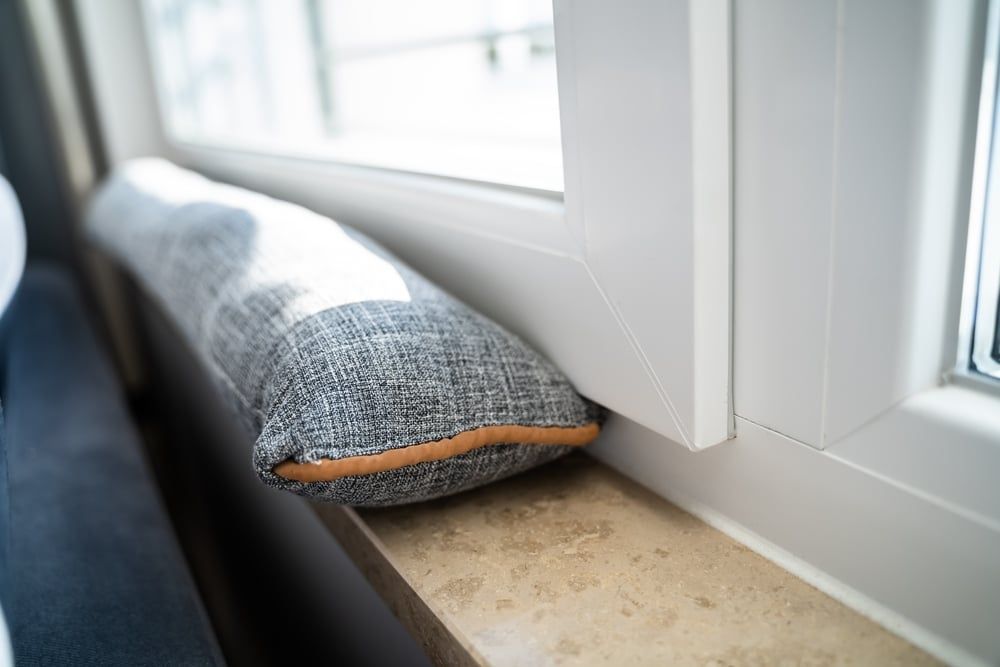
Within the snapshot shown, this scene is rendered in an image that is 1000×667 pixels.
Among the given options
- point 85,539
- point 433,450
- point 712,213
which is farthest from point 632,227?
point 85,539

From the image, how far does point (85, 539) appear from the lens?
574 mm

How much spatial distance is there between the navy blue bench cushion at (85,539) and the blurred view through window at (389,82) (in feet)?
1.17

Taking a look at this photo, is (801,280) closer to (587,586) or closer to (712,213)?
(712,213)

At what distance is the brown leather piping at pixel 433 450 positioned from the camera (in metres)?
0.41

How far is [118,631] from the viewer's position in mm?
465

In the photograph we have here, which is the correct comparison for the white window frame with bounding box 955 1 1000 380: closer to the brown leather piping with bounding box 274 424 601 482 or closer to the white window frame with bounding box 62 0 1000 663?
the white window frame with bounding box 62 0 1000 663

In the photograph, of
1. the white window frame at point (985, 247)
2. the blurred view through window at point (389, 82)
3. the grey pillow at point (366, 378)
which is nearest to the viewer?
the white window frame at point (985, 247)

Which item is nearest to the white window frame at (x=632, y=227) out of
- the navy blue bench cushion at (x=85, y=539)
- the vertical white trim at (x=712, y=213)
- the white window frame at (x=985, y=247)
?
the vertical white trim at (x=712, y=213)

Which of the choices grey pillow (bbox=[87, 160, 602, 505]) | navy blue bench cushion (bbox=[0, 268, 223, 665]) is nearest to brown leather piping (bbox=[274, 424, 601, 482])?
grey pillow (bbox=[87, 160, 602, 505])

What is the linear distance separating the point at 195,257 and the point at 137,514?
23cm

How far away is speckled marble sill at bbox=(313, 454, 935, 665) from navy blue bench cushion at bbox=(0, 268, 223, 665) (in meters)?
0.13

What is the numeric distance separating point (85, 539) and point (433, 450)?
0.99ft

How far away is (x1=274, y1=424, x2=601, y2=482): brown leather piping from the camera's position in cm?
41

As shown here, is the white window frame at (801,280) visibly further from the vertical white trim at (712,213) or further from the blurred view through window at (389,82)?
the blurred view through window at (389,82)
